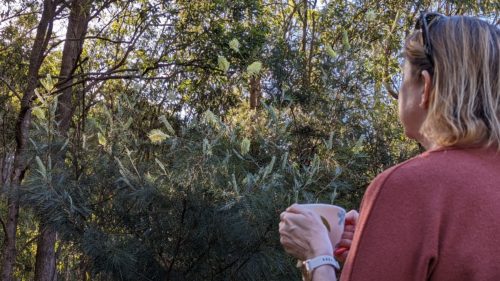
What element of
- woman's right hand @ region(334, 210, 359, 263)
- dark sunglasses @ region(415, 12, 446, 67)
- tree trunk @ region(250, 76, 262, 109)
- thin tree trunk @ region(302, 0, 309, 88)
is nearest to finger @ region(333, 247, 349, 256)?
woman's right hand @ region(334, 210, 359, 263)

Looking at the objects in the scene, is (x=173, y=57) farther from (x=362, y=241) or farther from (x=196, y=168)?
(x=362, y=241)

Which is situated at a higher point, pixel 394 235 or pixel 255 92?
pixel 255 92

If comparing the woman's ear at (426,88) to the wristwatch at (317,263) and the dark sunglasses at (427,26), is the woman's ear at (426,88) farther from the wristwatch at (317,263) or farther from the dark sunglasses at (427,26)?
the wristwatch at (317,263)

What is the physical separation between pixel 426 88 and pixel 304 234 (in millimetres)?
447

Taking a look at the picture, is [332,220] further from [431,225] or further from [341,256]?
[431,225]

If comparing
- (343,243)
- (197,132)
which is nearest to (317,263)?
(343,243)

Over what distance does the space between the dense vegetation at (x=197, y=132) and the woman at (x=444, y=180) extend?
9.71ft

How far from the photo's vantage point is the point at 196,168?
15.0 feet

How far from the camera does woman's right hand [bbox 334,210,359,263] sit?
5.04 feet

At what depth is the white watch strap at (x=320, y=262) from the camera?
1.47 meters

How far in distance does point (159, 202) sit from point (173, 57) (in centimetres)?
448

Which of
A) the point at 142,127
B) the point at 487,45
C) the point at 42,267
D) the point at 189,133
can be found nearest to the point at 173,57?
the point at 142,127

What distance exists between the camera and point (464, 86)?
1249 millimetres

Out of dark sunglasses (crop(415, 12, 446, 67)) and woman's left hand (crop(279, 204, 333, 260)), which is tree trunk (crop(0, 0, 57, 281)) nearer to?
woman's left hand (crop(279, 204, 333, 260))
